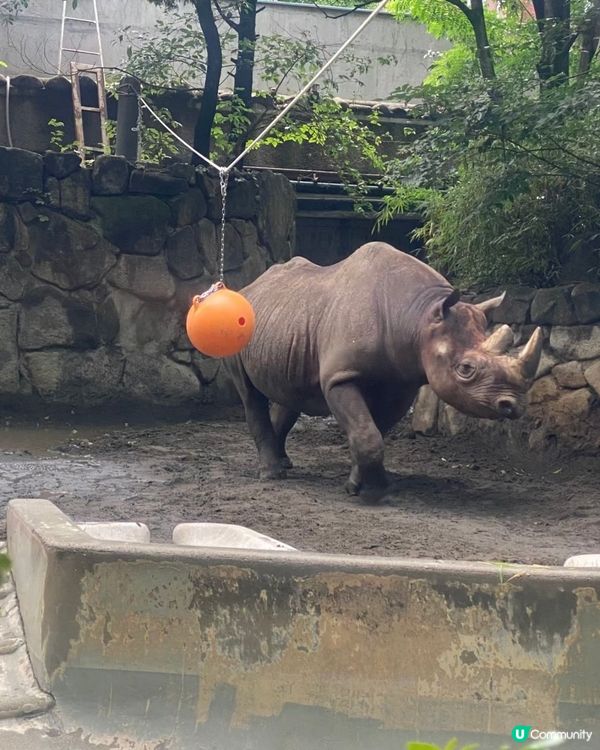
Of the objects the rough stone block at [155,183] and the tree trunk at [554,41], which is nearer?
the tree trunk at [554,41]

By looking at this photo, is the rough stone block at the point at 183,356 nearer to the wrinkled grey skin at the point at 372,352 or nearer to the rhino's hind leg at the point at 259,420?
the rhino's hind leg at the point at 259,420

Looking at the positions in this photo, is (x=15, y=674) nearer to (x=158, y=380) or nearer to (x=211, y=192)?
(x=158, y=380)

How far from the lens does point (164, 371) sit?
9016 mm

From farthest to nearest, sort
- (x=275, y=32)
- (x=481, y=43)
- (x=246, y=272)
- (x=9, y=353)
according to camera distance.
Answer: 1. (x=275, y=32)
2. (x=246, y=272)
3. (x=9, y=353)
4. (x=481, y=43)

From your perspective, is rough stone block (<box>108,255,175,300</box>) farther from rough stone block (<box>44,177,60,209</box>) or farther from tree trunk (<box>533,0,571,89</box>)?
tree trunk (<box>533,0,571,89</box>)

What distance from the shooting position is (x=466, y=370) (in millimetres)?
5520

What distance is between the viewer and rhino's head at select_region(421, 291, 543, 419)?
5430 mm

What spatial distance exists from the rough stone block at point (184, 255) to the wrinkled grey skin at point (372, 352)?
2.36 m

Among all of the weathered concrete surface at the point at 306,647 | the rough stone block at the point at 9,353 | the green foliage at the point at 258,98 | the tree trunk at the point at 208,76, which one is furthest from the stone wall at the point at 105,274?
the weathered concrete surface at the point at 306,647

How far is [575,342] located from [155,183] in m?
3.88

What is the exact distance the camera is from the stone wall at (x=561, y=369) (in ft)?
22.1

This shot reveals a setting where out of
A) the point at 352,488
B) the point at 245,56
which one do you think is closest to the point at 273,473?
the point at 352,488

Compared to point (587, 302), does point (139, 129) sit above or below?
above

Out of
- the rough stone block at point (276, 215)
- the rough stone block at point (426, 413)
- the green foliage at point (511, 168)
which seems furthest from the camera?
the rough stone block at point (276, 215)
